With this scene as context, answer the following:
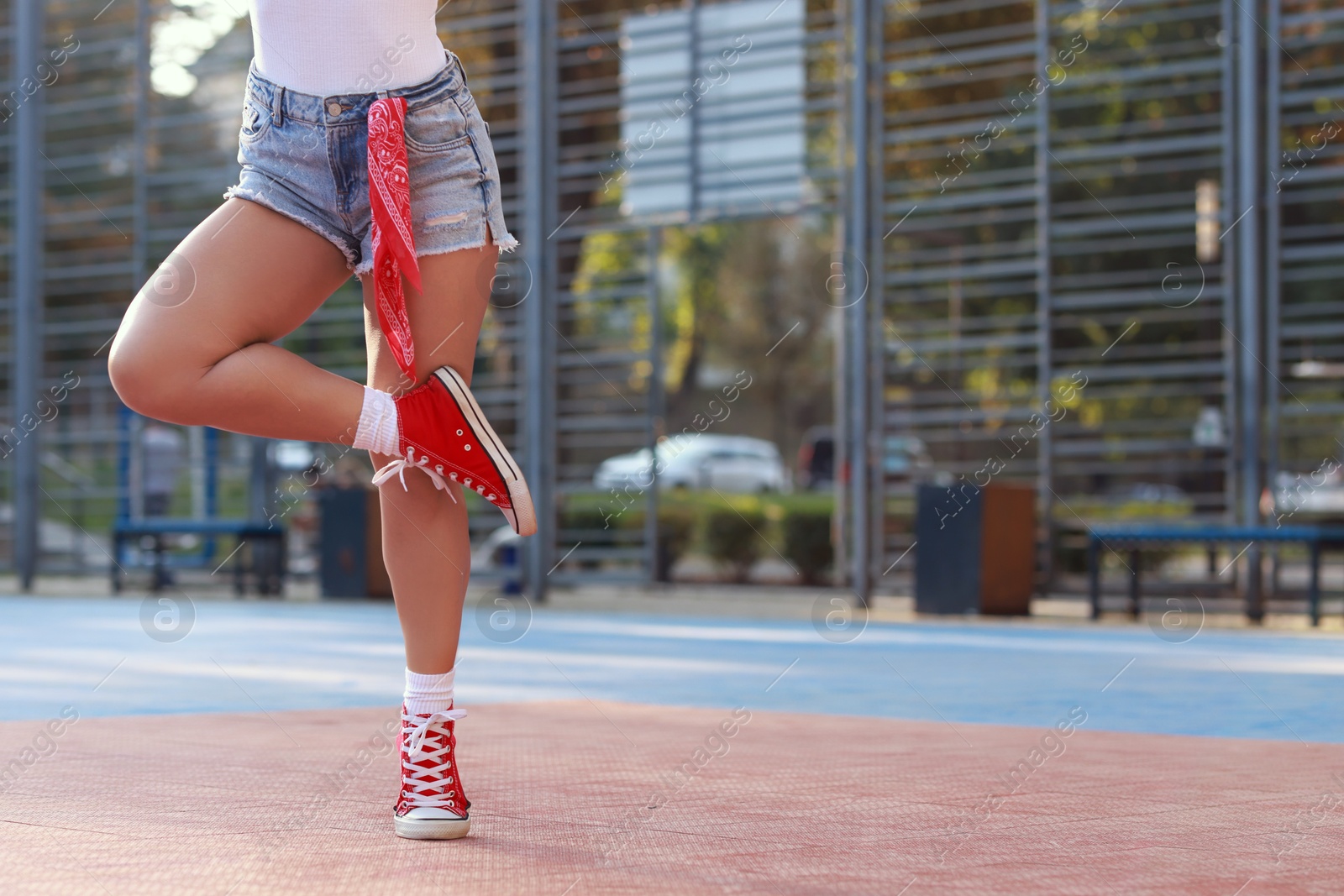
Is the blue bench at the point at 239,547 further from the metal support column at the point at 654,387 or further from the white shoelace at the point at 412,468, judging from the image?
the white shoelace at the point at 412,468

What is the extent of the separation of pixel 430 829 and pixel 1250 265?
26.0 ft

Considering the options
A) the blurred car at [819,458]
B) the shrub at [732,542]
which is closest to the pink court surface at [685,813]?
the shrub at [732,542]

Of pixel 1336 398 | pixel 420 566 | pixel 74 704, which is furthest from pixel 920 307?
pixel 420 566

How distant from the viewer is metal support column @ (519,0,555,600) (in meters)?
10.9

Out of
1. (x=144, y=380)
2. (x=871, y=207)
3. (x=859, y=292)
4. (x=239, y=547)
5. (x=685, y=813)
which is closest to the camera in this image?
(x=144, y=380)

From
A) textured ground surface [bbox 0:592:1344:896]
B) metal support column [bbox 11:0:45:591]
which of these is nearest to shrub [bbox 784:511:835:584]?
textured ground surface [bbox 0:592:1344:896]

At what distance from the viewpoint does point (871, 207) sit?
10.0 metres

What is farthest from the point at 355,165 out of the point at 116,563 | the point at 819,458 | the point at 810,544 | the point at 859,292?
the point at 819,458

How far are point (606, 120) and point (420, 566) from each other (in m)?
10.4

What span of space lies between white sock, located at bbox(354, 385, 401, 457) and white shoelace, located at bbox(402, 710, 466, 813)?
440 millimetres

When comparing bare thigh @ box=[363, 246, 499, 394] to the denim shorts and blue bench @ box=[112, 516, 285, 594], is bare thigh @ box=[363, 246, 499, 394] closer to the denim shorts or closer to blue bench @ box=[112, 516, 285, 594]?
the denim shorts

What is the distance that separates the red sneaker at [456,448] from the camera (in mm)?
2250

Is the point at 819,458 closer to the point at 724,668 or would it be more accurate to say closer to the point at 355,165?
the point at 724,668

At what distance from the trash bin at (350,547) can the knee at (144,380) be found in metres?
8.43
